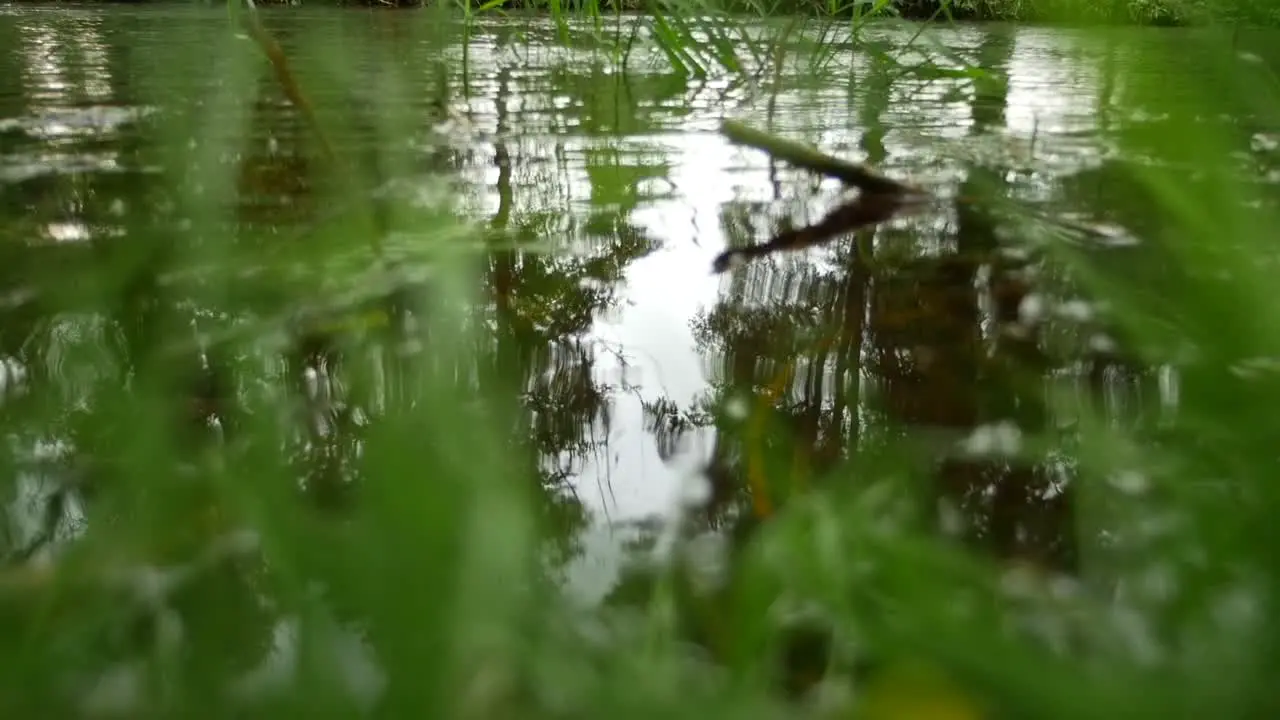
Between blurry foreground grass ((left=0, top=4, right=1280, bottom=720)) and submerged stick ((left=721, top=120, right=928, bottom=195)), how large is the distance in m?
0.41

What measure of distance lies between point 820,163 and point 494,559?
2.60 ft

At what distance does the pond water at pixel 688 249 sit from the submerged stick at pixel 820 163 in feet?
0.06

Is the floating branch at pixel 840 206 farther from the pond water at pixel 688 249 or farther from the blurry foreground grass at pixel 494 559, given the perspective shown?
the blurry foreground grass at pixel 494 559

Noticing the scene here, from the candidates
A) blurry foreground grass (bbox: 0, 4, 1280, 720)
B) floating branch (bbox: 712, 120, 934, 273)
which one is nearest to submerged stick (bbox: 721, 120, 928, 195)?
floating branch (bbox: 712, 120, 934, 273)

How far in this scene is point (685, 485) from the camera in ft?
1.34

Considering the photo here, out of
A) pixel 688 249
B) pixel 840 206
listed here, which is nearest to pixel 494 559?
pixel 688 249

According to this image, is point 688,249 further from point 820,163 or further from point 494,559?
point 494,559

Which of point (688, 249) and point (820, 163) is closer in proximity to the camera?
point (688, 249)

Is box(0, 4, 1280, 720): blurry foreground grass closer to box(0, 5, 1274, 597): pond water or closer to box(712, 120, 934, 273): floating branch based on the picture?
box(0, 5, 1274, 597): pond water

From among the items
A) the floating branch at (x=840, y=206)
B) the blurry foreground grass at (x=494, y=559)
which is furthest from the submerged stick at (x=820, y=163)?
the blurry foreground grass at (x=494, y=559)

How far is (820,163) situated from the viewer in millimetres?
915

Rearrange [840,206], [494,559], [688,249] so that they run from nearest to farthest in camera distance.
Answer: [494,559]
[688,249]
[840,206]

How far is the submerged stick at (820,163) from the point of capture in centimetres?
88

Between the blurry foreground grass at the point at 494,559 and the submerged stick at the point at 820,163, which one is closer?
the blurry foreground grass at the point at 494,559
